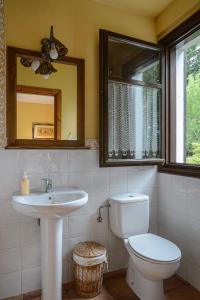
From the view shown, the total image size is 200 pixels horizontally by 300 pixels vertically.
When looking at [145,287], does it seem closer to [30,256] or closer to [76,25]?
[30,256]

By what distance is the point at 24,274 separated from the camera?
5.62 feet

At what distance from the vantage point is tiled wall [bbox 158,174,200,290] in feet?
5.91

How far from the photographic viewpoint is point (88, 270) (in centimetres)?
168

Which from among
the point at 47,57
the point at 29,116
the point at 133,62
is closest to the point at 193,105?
the point at 133,62

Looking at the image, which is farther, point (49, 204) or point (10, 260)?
point (10, 260)

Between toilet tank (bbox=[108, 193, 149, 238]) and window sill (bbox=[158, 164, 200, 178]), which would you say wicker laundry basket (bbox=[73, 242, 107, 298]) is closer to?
toilet tank (bbox=[108, 193, 149, 238])

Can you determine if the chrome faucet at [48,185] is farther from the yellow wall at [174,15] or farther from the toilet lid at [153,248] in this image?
the yellow wall at [174,15]

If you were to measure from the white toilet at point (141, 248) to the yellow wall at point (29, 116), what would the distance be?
89 centimetres

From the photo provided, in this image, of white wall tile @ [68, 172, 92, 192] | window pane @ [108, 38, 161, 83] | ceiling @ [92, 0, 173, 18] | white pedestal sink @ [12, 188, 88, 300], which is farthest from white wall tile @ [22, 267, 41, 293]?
ceiling @ [92, 0, 173, 18]

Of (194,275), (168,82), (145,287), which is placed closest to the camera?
(145,287)

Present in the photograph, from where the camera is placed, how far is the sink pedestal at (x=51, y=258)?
150 centimetres

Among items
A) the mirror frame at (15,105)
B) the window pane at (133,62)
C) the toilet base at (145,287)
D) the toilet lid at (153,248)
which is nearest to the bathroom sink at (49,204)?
the mirror frame at (15,105)

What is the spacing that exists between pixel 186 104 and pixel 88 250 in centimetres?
160

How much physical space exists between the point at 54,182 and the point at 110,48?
127 centimetres
